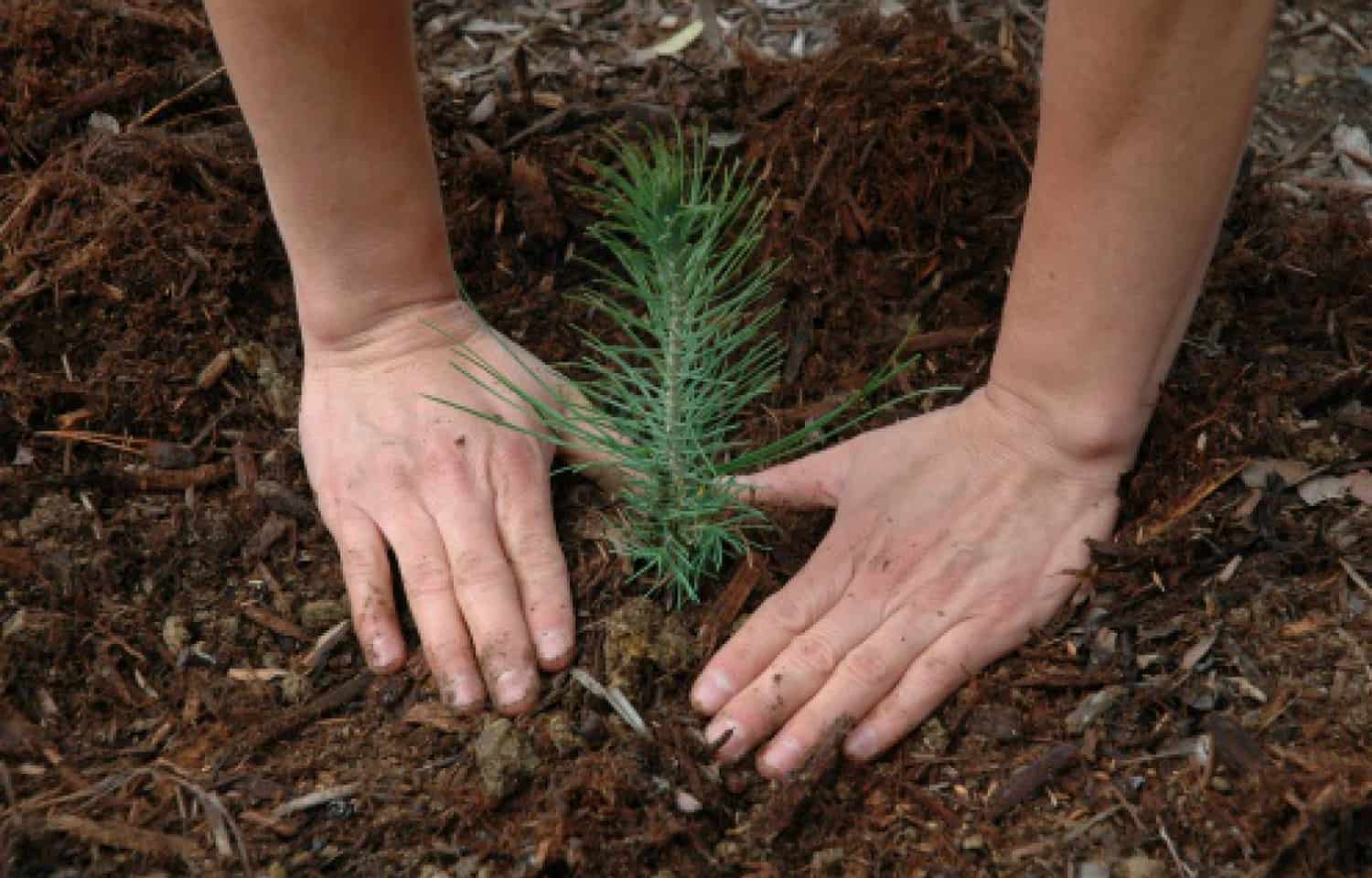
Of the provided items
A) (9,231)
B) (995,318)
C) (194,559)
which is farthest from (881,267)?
(9,231)

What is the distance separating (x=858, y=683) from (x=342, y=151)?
41.6 inches

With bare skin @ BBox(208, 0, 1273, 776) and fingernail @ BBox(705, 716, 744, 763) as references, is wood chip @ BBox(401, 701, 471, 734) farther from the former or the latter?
fingernail @ BBox(705, 716, 744, 763)

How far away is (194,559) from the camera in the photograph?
79.9 inches

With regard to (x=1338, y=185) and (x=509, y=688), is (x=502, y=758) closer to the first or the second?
(x=509, y=688)

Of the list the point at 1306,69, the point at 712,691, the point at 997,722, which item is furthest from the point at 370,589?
the point at 1306,69

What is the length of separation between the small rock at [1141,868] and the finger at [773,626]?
0.49m

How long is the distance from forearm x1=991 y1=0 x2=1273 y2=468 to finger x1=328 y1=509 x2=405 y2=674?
943 mm

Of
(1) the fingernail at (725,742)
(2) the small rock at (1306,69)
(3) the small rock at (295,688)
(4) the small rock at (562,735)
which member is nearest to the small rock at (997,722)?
(1) the fingernail at (725,742)

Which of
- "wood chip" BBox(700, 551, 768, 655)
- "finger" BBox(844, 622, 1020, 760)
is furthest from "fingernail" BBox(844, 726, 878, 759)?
"wood chip" BBox(700, 551, 768, 655)

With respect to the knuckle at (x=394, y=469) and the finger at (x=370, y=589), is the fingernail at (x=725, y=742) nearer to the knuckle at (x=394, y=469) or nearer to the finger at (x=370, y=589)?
the finger at (x=370, y=589)

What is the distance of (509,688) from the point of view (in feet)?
5.90

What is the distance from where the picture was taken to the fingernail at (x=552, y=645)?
1836 mm

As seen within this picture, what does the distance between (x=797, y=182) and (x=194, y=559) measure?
4.04 feet

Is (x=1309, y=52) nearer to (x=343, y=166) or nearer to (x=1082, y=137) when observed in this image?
(x=1082, y=137)
